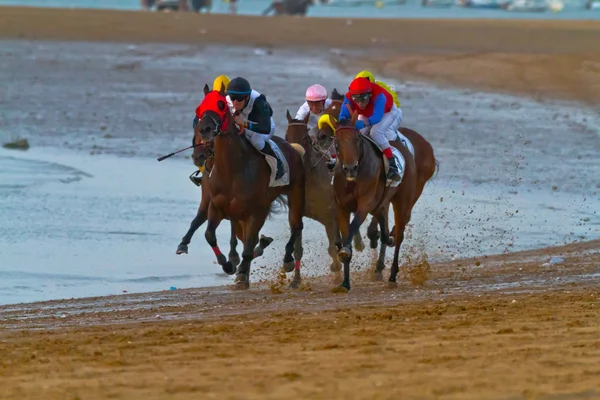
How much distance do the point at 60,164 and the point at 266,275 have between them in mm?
7423

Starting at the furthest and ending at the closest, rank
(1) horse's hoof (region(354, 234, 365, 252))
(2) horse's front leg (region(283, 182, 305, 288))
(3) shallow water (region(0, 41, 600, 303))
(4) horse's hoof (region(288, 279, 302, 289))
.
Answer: (1) horse's hoof (region(354, 234, 365, 252)) → (3) shallow water (region(0, 41, 600, 303)) → (2) horse's front leg (region(283, 182, 305, 288)) → (4) horse's hoof (region(288, 279, 302, 289))

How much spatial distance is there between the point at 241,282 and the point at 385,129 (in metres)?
2.22

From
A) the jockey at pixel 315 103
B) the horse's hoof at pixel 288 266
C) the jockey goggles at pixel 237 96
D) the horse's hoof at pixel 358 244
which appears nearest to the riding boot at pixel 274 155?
the jockey goggles at pixel 237 96

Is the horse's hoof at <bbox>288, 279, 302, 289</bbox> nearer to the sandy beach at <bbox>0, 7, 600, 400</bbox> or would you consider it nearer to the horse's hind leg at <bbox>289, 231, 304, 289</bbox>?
the horse's hind leg at <bbox>289, 231, 304, 289</bbox>

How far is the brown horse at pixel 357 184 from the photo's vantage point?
13.0 meters

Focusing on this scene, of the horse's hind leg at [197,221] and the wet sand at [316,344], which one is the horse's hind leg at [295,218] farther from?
the wet sand at [316,344]

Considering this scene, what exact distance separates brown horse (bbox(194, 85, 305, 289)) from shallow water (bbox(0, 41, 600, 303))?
0.90 meters

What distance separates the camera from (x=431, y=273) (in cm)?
1451

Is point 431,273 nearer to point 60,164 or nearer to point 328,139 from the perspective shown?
point 328,139

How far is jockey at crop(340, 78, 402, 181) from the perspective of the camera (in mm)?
13492

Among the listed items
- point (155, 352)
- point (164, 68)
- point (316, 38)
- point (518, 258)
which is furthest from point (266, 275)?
point (316, 38)

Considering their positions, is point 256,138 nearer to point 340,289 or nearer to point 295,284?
point 295,284

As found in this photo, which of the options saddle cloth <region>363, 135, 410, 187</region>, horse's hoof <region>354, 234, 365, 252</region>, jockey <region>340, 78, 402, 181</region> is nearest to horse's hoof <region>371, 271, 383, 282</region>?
horse's hoof <region>354, 234, 365, 252</region>

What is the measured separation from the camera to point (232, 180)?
44.5 feet
